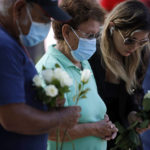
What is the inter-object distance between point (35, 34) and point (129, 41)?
1143 mm

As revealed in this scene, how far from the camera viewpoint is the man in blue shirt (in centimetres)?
135

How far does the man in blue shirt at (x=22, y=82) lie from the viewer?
1349 mm

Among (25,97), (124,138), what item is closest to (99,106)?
(124,138)

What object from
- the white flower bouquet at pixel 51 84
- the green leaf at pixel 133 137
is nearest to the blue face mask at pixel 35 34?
the white flower bouquet at pixel 51 84

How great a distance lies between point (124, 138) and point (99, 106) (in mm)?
493

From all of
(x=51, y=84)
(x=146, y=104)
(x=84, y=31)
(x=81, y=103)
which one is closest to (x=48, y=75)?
(x=51, y=84)

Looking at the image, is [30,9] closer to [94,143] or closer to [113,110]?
[94,143]

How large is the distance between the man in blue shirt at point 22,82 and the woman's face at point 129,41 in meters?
1.03

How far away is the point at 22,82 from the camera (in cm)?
140

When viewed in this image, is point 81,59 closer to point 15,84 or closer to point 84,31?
point 84,31

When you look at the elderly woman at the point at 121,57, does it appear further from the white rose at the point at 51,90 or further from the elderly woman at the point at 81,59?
the white rose at the point at 51,90

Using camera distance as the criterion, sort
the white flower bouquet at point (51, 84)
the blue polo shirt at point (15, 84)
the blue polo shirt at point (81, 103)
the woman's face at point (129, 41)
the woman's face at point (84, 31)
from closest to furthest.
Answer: the blue polo shirt at point (15, 84) < the white flower bouquet at point (51, 84) < the blue polo shirt at point (81, 103) < the woman's face at point (84, 31) < the woman's face at point (129, 41)

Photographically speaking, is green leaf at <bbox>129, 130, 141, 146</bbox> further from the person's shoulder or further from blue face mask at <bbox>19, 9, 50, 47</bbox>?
the person's shoulder

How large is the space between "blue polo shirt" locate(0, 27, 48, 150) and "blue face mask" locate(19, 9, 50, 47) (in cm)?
8
